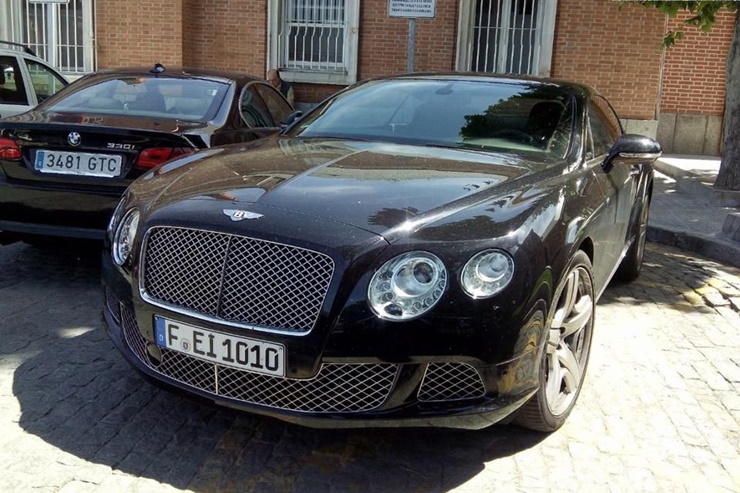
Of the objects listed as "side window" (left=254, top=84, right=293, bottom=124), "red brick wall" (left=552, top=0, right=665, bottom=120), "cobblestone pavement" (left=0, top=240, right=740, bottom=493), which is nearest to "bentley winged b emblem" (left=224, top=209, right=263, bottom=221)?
"cobblestone pavement" (left=0, top=240, right=740, bottom=493)

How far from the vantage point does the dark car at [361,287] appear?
2701mm

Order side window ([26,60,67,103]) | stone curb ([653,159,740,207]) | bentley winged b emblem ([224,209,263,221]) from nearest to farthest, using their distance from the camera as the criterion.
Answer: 1. bentley winged b emblem ([224,209,263,221])
2. side window ([26,60,67,103])
3. stone curb ([653,159,740,207])

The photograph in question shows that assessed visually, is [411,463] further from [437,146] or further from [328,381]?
[437,146]

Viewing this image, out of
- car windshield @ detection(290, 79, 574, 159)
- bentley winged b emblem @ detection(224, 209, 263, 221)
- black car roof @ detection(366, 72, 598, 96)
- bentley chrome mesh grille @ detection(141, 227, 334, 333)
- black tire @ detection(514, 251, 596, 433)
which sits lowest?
black tire @ detection(514, 251, 596, 433)

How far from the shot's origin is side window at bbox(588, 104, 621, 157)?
4.47m

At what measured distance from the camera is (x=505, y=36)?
568 inches

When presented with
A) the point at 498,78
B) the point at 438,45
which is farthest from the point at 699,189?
the point at 498,78

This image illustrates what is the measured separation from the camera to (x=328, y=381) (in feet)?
9.04

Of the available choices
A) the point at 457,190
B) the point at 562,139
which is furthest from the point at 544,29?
the point at 457,190

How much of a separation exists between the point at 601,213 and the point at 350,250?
Result: 1.78 meters

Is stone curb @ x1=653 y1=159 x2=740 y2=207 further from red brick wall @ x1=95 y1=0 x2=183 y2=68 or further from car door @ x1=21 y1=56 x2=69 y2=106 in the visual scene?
red brick wall @ x1=95 y1=0 x2=183 y2=68

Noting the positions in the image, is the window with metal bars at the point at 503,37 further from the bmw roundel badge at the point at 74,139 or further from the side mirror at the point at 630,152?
the bmw roundel badge at the point at 74,139

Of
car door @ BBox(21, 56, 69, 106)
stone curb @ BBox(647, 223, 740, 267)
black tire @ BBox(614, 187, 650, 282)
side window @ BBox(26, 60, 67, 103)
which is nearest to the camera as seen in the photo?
black tire @ BBox(614, 187, 650, 282)

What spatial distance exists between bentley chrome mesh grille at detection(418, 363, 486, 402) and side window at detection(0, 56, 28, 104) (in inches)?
276
